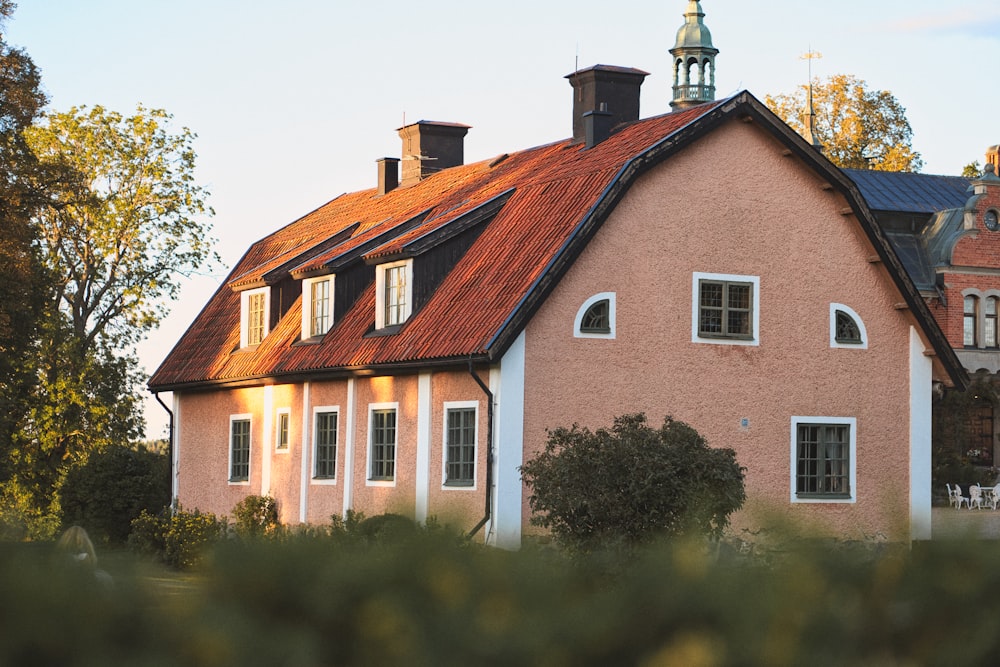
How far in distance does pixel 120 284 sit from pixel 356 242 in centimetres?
2225

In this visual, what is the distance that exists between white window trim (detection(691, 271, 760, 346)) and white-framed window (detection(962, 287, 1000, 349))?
19686mm

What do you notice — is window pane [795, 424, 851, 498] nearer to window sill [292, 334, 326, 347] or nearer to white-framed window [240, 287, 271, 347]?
window sill [292, 334, 326, 347]

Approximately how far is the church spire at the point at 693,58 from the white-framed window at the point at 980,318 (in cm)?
904

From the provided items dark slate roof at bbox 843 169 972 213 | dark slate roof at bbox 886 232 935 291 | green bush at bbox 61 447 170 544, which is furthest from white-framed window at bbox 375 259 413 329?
dark slate roof at bbox 843 169 972 213

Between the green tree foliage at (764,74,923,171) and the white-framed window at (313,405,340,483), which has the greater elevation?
the green tree foliage at (764,74,923,171)

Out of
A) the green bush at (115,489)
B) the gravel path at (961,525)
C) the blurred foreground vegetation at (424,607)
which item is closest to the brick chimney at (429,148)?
the green bush at (115,489)

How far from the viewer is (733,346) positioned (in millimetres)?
22828

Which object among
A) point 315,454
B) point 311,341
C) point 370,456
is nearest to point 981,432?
point 311,341

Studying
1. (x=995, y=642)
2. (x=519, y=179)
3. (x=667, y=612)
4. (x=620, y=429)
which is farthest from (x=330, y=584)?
(x=519, y=179)

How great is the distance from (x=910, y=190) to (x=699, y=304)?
23900 mm

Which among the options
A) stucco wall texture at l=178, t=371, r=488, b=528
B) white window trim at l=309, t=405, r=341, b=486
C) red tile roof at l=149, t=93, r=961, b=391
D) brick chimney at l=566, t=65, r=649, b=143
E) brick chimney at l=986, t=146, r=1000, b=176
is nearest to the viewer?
red tile roof at l=149, t=93, r=961, b=391

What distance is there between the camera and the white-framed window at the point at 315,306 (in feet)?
86.0

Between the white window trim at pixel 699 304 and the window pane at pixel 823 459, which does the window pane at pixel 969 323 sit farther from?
the white window trim at pixel 699 304

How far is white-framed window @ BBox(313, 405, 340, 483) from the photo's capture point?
25.2m
